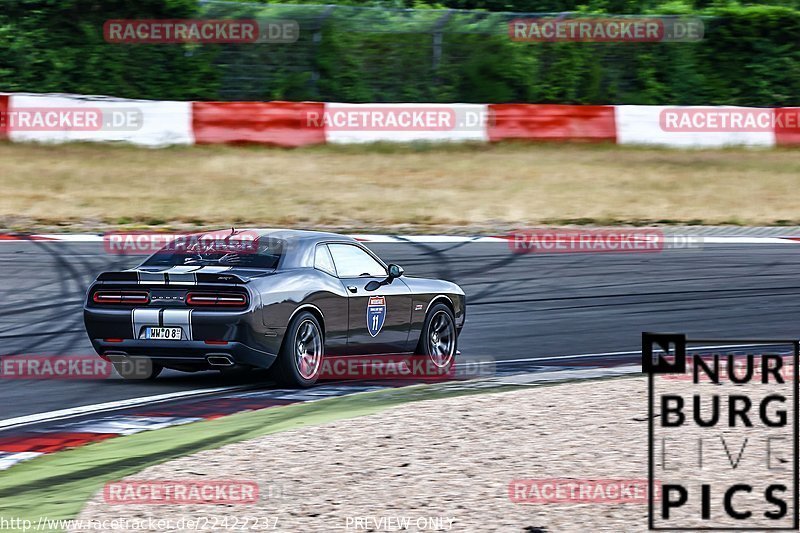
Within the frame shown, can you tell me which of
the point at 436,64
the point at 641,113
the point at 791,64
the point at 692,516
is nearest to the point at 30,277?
the point at 692,516

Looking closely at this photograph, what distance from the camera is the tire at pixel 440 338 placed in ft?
35.2

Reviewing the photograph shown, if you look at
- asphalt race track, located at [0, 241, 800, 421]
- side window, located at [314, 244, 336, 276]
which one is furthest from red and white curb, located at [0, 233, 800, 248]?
side window, located at [314, 244, 336, 276]

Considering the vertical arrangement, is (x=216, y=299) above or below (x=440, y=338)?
above

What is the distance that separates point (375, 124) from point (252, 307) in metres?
14.0

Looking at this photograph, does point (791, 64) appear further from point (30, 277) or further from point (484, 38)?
point (30, 277)

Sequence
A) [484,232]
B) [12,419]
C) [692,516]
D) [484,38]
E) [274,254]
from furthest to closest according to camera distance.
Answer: [484,38]
[484,232]
[274,254]
[12,419]
[692,516]

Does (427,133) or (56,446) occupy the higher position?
(427,133)

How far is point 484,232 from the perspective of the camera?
17.8m

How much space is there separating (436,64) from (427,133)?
527 cm

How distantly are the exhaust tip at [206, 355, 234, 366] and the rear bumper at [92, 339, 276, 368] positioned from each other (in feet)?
0.07

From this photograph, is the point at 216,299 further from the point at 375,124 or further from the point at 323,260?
the point at 375,124

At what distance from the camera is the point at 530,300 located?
44.4ft

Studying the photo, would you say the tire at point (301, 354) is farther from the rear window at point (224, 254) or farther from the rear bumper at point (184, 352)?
the rear window at point (224, 254)

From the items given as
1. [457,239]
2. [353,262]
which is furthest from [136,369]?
[457,239]
